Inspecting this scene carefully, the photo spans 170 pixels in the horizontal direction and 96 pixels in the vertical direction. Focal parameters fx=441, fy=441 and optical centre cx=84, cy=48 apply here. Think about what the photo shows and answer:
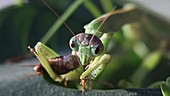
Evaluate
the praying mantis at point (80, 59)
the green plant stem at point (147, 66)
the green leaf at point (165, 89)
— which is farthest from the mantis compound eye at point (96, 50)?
the green plant stem at point (147, 66)

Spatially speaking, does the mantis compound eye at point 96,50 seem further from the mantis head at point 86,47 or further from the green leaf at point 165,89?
the green leaf at point 165,89

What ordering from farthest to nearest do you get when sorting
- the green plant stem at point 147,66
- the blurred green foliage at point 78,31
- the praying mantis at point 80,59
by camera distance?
the blurred green foliage at point 78,31
the green plant stem at point 147,66
the praying mantis at point 80,59

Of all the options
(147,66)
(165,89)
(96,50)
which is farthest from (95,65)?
(147,66)

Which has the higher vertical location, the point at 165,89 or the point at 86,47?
the point at 86,47

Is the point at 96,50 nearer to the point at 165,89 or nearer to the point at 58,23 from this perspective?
the point at 165,89

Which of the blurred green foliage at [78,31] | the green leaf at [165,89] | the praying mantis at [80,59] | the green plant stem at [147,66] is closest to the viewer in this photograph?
the green leaf at [165,89]

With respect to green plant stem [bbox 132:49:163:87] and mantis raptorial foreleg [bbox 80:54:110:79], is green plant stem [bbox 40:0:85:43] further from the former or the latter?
mantis raptorial foreleg [bbox 80:54:110:79]

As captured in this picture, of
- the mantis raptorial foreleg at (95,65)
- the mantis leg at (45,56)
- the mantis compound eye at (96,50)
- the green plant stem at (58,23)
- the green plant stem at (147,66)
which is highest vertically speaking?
the green plant stem at (58,23)

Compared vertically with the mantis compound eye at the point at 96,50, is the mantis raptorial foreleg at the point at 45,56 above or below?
above
